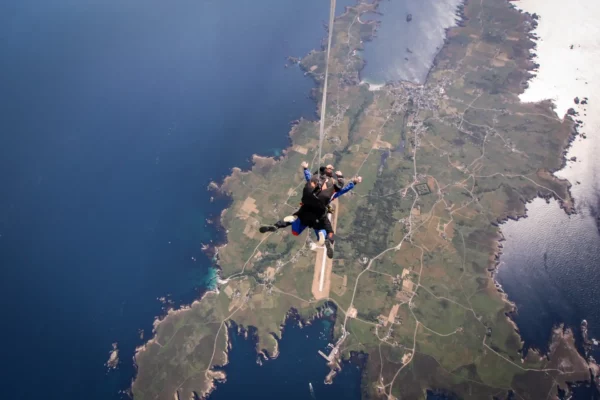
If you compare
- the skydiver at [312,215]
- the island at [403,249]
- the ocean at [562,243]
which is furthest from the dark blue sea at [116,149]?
the ocean at [562,243]

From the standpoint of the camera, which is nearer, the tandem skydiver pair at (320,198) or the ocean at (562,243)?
the tandem skydiver pair at (320,198)

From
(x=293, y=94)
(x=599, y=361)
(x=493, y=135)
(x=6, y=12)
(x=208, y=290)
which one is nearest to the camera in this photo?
(x=599, y=361)

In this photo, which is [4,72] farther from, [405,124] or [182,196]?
[405,124]

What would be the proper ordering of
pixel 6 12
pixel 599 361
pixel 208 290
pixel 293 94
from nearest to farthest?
pixel 599 361
pixel 208 290
pixel 293 94
pixel 6 12

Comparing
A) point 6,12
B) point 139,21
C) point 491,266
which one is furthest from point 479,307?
point 6,12

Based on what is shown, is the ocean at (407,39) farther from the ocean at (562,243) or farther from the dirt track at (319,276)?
the dirt track at (319,276)

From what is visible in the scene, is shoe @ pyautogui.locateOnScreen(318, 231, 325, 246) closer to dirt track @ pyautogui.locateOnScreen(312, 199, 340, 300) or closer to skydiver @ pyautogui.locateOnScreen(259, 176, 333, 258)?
skydiver @ pyautogui.locateOnScreen(259, 176, 333, 258)
